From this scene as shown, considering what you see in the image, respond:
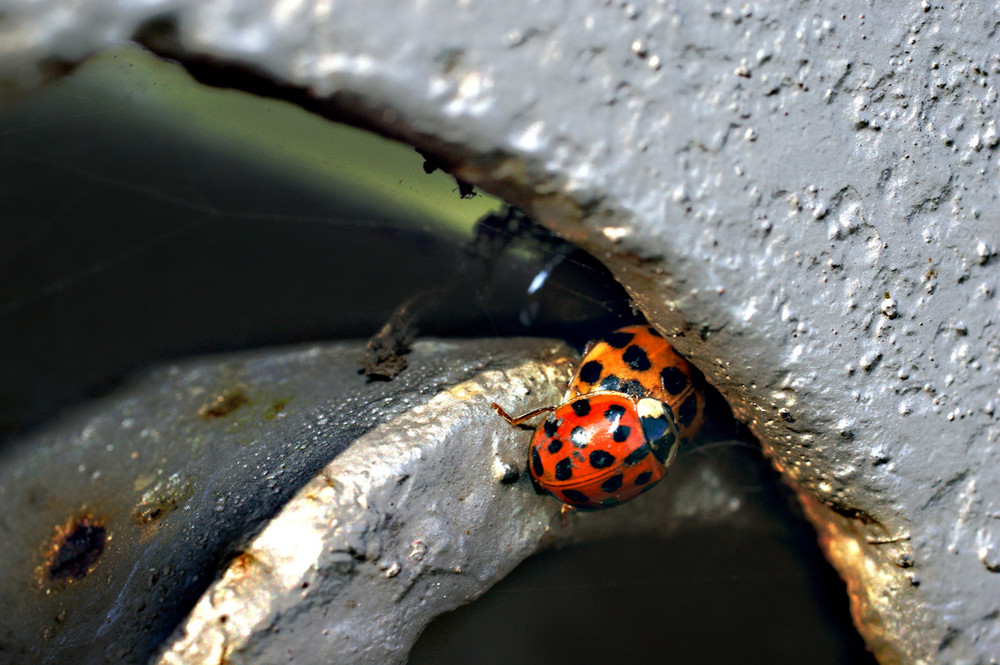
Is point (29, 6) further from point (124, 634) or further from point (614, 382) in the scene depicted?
point (614, 382)

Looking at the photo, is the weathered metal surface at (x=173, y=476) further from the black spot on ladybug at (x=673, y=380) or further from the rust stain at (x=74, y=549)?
the black spot on ladybug at (x=673, y=380)

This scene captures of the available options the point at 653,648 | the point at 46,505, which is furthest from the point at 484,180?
the point at 46,505

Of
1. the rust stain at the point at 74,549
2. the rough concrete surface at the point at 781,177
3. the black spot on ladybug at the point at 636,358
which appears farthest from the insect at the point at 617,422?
the rust stain at the point at 74,549

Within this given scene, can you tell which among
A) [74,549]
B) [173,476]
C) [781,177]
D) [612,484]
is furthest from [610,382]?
[74,549]

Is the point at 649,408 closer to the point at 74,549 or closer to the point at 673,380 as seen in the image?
the point at 673,380

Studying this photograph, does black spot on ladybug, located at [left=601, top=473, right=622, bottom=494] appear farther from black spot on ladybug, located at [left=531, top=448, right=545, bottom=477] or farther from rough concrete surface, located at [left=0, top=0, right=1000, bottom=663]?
rough concrete surface, located at [left=0, top=0, right=1000, bottom=663]

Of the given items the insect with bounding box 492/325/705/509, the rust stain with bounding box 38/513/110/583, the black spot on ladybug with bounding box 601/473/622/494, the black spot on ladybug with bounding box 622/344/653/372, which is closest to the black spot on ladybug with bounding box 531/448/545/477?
the insect with bounding box 492/325/705/509

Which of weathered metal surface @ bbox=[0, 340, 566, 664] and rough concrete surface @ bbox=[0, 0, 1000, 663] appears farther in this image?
weathered metal surface @ bbox=[0, 340, 566, 664]
